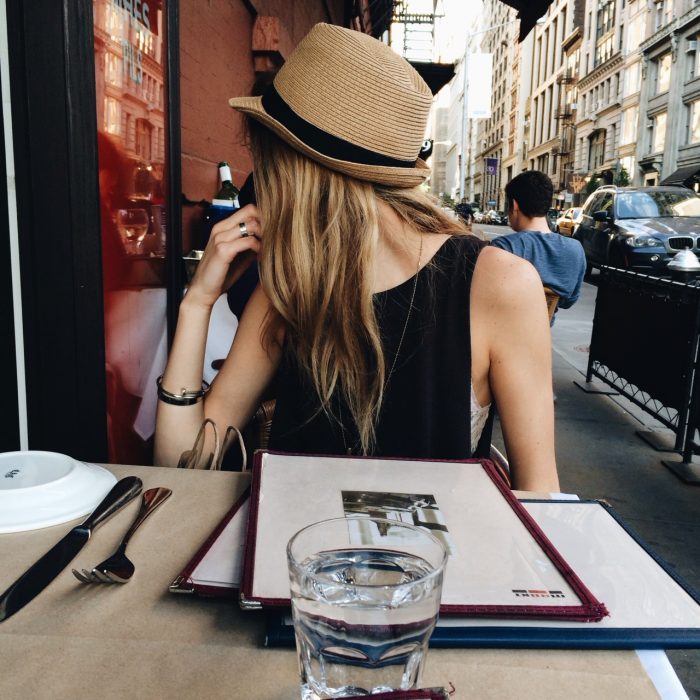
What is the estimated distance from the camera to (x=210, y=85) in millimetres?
3559

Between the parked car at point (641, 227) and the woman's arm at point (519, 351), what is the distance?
1024 centimetres

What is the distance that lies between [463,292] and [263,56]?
3681 millimetres

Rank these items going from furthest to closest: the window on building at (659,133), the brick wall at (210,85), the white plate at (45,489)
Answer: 1. the window on building at (659,133)
2. the brick wall at (210,85)
3. the white plate at (45,489)

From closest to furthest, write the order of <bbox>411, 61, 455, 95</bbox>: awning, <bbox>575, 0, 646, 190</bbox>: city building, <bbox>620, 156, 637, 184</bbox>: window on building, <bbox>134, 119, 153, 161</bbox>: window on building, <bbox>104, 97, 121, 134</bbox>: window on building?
<bbox>104, 97, 121, 134</bbox>: window on building < <bbox>134, 119, 153, 161</bbox>: window on building < <bbox>411, 61, 455, 95</bbox>: awning < <bbox>620, 156, 637, 184</bbox>: window on building < <bbox>575, 0, 646, 190</bbox>: city building

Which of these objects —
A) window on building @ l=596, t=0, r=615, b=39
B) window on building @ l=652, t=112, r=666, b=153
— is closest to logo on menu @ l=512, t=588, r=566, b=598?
window on building @ l=652, t=112, r=666, b=153

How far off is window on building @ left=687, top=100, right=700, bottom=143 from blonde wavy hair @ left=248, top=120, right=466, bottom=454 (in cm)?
3531

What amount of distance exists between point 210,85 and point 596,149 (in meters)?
48.3

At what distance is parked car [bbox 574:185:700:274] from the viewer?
11.2 metres

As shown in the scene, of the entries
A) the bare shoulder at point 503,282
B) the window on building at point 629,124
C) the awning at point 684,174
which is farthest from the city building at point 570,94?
the bare shoulder at point 503,282

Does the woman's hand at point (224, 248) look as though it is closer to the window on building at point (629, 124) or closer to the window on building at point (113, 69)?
the window on building at point (113, 69)

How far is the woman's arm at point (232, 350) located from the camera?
1.60 m

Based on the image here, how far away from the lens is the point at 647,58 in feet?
120

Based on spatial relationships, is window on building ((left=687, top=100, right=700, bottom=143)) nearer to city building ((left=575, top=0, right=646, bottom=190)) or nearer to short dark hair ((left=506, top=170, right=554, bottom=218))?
city building ((left=575, top=0, right=646, bottom=190))

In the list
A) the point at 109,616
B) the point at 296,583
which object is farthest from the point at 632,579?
the point at 109,616
